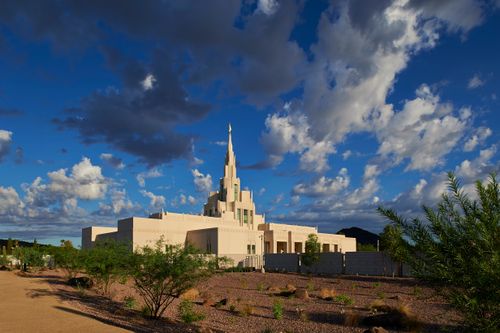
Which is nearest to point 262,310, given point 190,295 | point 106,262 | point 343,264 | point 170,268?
point 190,295

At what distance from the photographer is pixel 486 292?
247 inches

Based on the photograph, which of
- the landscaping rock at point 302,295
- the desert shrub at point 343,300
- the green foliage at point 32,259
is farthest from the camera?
the green foliage at point 32,259

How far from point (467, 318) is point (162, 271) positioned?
11202 millimetres

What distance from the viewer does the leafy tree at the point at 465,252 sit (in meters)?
6.22

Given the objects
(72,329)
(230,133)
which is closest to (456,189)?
(72,329)

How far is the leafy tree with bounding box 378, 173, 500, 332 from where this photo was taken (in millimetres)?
6223

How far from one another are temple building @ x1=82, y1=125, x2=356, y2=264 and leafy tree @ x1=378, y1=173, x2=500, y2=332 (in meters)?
45.8

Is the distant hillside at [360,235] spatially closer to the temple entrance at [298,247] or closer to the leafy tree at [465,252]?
the temple entrance at [298,247]

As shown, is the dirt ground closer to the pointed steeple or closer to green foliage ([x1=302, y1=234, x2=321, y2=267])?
green foliage ([x1=302, y1=234, x2=321, y2=267])

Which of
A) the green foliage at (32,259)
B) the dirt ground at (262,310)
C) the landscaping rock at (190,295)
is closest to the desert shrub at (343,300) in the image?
the dirt ground at (262,310)

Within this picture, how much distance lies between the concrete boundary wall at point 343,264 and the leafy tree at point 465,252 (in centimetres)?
2988

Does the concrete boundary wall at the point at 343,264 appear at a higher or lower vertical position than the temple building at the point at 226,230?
lower

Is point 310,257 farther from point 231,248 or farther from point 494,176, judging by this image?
point 494,176

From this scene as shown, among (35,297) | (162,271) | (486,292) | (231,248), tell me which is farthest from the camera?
(231,248)
